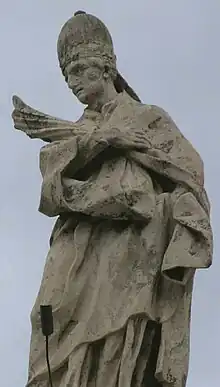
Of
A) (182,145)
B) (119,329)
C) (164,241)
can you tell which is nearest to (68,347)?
(119,329)

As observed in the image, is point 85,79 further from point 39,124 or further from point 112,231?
point 112,231

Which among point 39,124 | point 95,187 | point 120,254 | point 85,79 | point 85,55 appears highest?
point 85,55

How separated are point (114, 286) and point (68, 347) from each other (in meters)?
0.57

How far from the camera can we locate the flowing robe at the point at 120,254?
10383 millimetres

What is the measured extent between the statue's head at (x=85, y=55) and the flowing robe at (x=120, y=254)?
1.08 ft

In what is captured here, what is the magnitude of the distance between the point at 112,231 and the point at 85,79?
4.33 feet

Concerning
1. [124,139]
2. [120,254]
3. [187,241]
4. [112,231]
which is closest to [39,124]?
[124,139]

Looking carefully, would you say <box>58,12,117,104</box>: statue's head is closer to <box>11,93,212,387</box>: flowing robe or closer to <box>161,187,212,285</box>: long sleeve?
<box>11,93,212,387</box>: flowing robe

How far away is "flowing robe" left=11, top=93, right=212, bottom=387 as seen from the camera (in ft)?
34.1

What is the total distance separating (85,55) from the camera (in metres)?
11.4

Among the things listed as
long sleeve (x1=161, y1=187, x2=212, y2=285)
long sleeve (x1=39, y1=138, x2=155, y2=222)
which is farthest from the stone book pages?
long sleeve (x1=161, y1=187, x2=212, y2=285)

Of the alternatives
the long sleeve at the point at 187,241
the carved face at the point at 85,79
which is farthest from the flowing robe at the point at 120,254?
the carved face at the point at 85,79

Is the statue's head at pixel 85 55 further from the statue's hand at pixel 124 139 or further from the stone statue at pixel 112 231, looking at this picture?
the statue's hand at pixel 124 139

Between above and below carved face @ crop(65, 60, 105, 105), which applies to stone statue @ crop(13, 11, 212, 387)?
below
